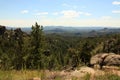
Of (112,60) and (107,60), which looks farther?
(107,60)

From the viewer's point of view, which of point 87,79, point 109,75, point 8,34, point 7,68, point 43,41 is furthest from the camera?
point 8,34

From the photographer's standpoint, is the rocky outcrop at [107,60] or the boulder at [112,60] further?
the rocky outcrop at [107,60]

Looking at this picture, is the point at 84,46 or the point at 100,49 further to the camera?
the point at 100,49

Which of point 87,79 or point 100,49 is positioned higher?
point 87,79

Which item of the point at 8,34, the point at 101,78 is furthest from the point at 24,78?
the point at 8,34

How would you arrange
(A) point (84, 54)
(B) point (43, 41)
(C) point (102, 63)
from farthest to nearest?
(A) point (84, 54)
(B) point (43, 41)
(C) point (102, 63)

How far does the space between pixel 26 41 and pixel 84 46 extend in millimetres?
18025

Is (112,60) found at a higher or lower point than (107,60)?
higher

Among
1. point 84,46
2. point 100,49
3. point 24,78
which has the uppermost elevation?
point 24,78

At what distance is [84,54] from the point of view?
184ft

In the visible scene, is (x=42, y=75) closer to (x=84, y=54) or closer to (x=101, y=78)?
(x=101, y=78)

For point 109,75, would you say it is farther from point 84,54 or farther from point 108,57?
point 84,54

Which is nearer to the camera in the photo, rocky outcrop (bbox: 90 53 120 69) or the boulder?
the boulder

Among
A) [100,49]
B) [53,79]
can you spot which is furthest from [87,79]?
[100,49]
